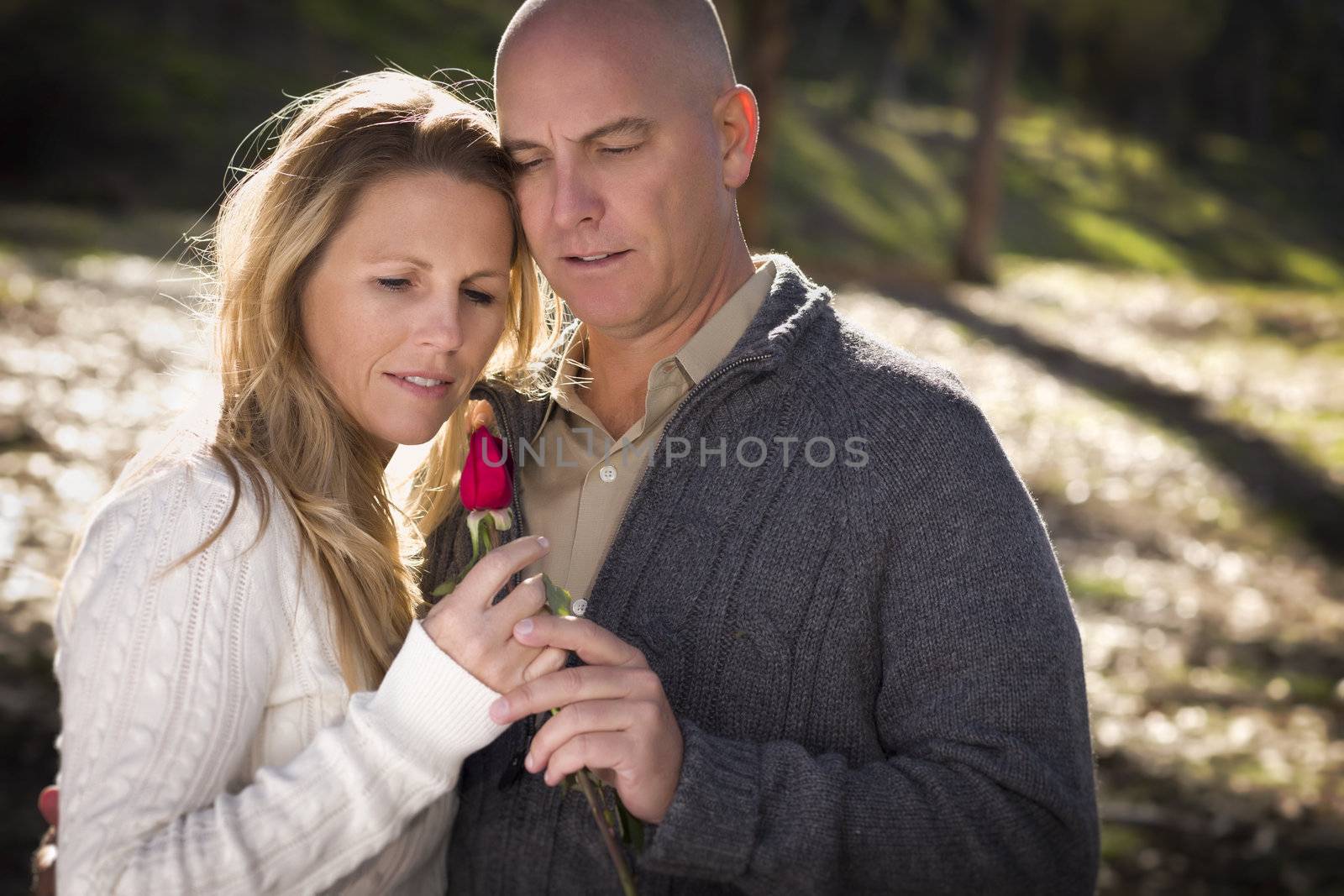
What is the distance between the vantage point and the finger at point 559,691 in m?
1.93

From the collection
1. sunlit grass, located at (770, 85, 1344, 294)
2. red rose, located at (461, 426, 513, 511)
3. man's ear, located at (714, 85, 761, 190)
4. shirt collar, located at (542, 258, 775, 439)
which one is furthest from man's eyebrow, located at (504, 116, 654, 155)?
sunlit grass, located at (770, 85, 1344, 294)

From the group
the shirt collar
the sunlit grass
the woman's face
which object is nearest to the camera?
the woman's face

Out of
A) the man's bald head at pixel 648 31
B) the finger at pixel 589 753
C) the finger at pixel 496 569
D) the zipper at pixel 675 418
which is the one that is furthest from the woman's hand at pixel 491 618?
the man's bald head at pixel 648 31

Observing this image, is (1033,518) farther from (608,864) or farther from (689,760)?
(608,864)

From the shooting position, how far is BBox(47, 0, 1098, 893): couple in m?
1.95

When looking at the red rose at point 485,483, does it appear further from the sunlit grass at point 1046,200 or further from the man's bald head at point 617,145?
the sunlit grass at point 1046,200

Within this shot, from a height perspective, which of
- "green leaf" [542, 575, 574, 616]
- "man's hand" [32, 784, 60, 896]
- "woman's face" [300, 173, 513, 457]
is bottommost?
"man's hand" [32, 784, 60, 896]

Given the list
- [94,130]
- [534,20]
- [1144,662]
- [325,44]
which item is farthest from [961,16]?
[534,20]

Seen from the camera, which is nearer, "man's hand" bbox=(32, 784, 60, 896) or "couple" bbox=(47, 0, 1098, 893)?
"couple" bbox=(47, 0, 1098, 893)

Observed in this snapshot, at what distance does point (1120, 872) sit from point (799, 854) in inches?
136

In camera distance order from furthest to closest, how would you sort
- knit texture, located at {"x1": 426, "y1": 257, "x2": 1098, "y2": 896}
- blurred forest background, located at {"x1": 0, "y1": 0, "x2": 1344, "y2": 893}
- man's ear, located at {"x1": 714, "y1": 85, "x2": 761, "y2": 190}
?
blurred forest background, located at {"x1": 0, "y1": 0, "x2": 1344, "y2": 893} → man's ear, located at {"x1": 714, "y1": 85, "x2": 761, "y2": 190} → knit texture, located at {"x1": 426, "y1": 257, "x2": 1098, "y2": 896}

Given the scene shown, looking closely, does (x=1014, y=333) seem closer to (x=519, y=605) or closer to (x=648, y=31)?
(x=648, y=31)

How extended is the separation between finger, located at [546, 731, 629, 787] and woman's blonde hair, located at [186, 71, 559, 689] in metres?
0.44

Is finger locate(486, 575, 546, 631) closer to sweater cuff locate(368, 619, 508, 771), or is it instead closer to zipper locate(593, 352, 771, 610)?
sweater cuff locate(368, 619, 508, 771)
